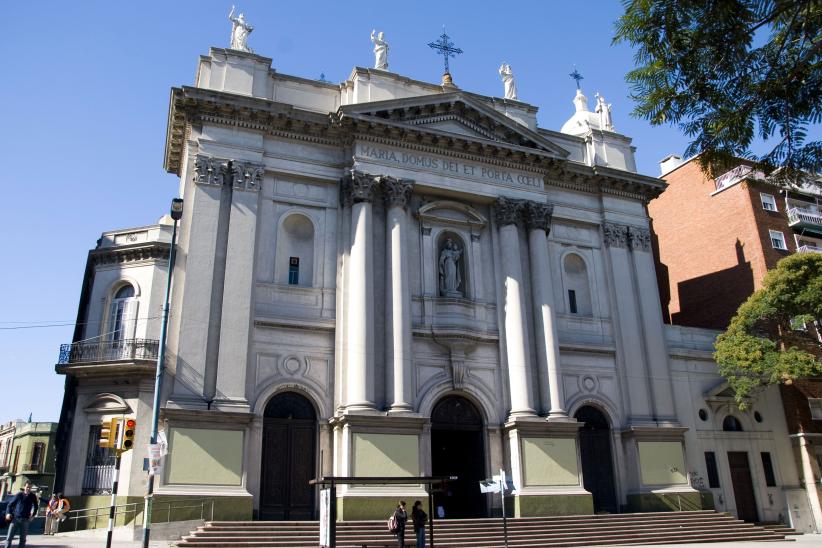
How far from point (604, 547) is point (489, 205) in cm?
1431

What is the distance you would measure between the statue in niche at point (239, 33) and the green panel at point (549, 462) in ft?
63.1

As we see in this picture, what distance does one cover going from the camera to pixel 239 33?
29375 mm

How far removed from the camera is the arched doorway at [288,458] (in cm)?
2391

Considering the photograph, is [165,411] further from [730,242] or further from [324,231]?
[730,242]

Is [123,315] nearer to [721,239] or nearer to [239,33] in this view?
[239,33]

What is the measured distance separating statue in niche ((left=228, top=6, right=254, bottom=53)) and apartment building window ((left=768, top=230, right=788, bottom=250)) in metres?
27.5

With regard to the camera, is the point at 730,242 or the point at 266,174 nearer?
the point at 266,174

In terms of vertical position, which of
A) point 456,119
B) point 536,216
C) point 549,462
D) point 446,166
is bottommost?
point 549,462

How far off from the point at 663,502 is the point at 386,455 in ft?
38.6

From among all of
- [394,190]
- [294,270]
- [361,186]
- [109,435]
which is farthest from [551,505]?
[109,435]

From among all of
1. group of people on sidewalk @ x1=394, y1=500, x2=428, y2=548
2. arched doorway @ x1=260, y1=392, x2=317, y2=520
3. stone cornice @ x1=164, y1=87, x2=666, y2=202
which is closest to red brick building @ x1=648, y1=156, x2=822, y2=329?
stone cornice @ x1=164, y1=87, x2=666, y2=202

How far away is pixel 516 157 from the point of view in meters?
30.6

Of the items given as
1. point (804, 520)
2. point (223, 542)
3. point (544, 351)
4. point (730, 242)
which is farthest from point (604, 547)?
point (730, 242)

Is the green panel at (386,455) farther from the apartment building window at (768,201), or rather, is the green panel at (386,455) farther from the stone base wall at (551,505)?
the apartment building window at (768,201)
